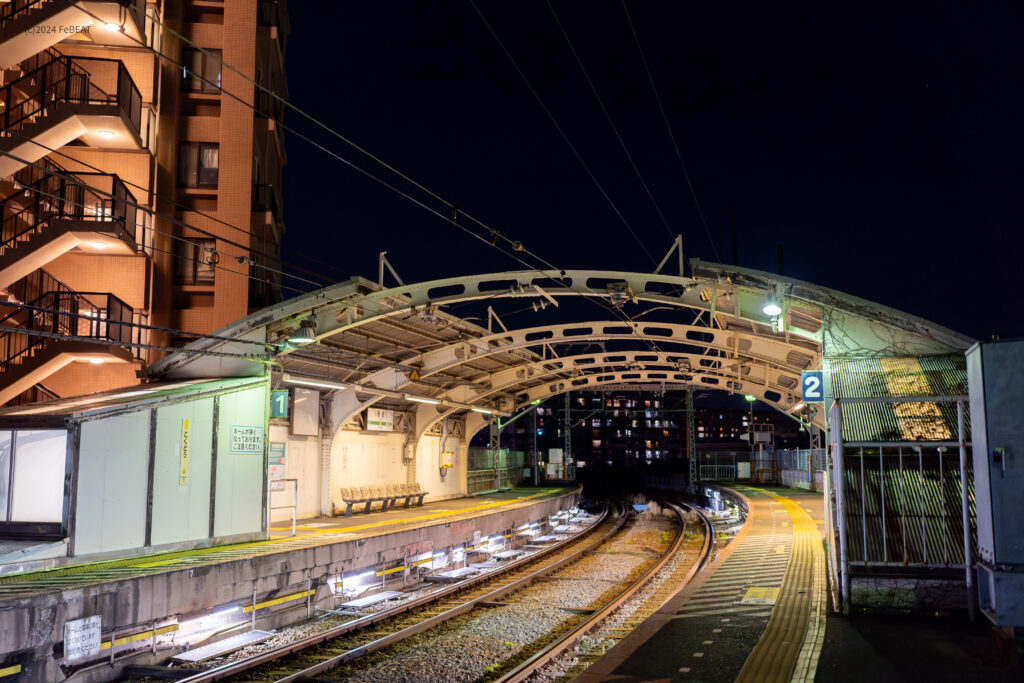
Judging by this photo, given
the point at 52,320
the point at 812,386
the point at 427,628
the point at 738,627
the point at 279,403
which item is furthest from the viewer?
the point at 52,320

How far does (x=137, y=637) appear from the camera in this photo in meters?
10.2

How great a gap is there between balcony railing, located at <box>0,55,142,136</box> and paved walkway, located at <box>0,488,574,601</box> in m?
10.5

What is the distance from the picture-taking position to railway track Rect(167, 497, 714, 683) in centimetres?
984

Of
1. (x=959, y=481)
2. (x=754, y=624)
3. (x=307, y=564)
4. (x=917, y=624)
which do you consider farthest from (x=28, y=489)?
(x=959, y=481)

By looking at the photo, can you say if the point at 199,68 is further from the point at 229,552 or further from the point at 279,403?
the point at 229,552

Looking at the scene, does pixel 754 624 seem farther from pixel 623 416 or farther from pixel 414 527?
pixel 623 416

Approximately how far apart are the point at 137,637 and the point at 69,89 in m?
13.3

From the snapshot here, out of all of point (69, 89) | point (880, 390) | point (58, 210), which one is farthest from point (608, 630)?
point (69, 89)

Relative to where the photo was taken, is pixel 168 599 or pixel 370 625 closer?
pixel 168 599

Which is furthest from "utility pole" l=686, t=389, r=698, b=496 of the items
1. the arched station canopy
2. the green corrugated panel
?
the green corrugated panel

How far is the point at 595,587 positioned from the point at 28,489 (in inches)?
442

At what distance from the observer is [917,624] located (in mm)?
9859

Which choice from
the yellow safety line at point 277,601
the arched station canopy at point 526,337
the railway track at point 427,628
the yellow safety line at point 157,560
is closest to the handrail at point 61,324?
the arched station canopy at point 526,337

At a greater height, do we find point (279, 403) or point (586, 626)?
point (279, 403)
